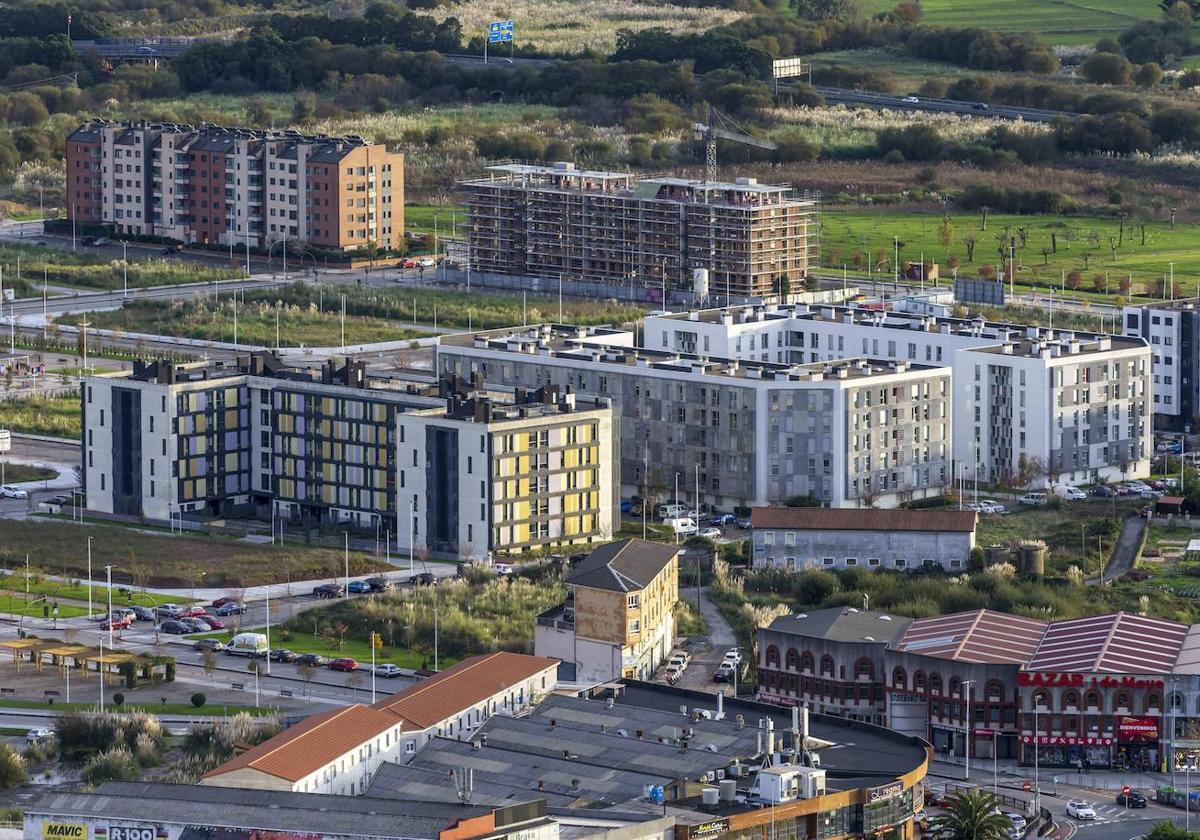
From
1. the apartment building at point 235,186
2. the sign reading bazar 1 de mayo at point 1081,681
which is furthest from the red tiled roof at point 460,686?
the apartment building at point 235,186


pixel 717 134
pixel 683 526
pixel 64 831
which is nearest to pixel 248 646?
pixel 683 526

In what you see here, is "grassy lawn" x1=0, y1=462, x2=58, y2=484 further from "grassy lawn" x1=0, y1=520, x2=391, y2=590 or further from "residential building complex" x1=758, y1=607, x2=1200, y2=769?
"residential building complex" x1=758, y1=607, x2=1200, y2=769

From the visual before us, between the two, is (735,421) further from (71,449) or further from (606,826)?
(606,826)

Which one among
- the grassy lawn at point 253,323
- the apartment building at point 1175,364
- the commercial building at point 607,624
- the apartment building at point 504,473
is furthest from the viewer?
the grassy lawn at point 253,323

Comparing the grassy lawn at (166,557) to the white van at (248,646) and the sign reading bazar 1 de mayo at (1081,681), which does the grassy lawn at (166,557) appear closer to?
the white van at (248,646)

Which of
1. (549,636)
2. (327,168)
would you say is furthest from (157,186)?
(549,636)

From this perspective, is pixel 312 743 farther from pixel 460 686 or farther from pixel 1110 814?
pixel 1110 814
